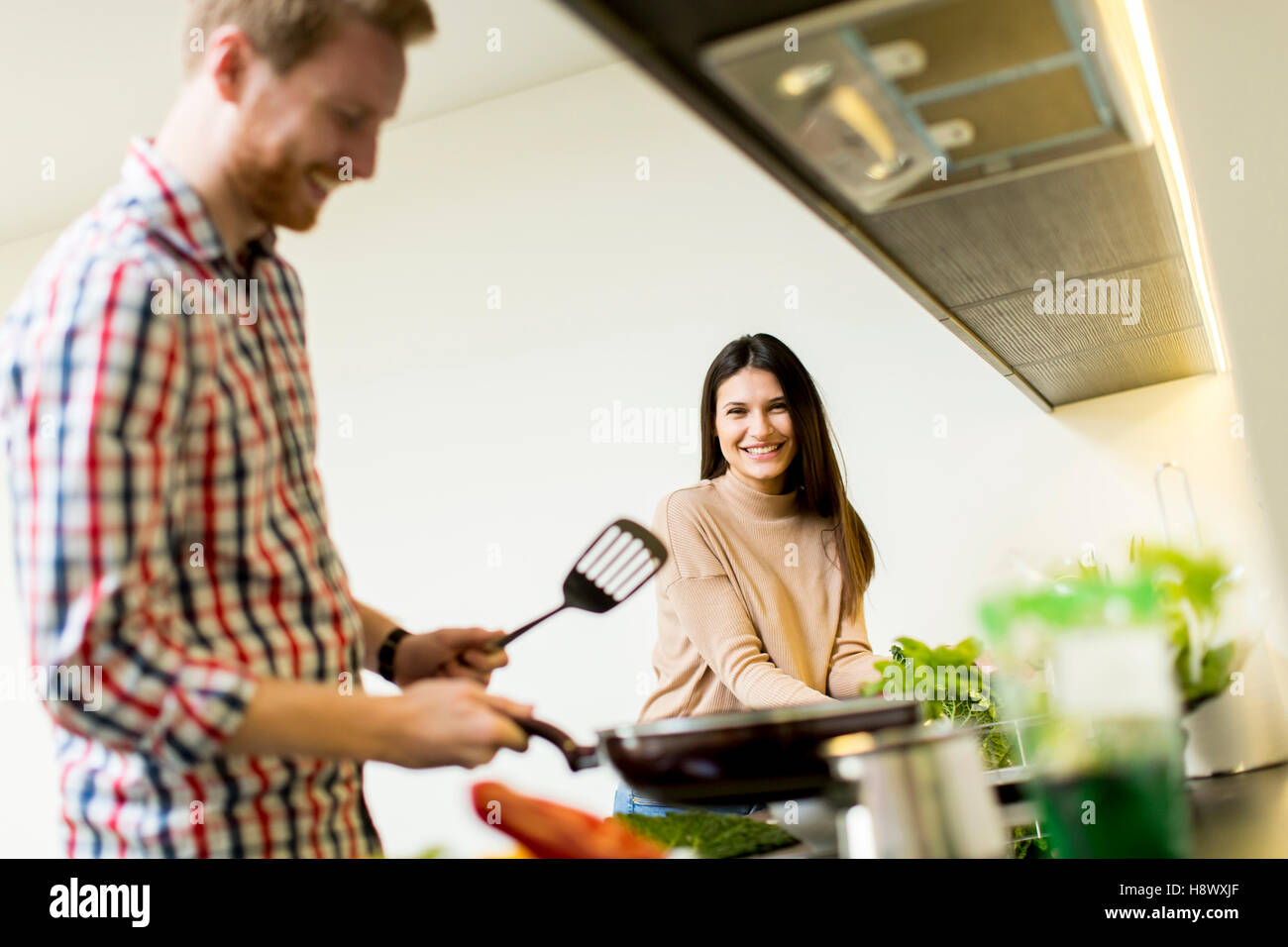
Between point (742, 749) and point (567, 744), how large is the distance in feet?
0.34

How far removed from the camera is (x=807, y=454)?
141 centimetres

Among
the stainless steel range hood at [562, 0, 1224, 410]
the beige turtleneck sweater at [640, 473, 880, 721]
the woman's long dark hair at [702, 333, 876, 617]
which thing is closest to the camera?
the stainless steel range hood at [562, 0, 1224, 410]

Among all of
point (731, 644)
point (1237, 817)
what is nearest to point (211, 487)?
point (1237, 817)

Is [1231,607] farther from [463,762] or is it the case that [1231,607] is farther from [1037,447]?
[1037,447]

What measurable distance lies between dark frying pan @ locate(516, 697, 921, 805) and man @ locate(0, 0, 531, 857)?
6 cm

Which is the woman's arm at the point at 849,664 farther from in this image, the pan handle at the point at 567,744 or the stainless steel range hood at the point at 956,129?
the pan handle at the point at 567,744

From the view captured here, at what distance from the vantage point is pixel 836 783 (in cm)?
44

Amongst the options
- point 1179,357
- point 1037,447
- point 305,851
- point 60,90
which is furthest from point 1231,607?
point 60,90

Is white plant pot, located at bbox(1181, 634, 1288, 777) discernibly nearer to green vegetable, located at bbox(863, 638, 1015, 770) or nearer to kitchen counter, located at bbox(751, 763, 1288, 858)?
kitchen counter, located at bbox(751, 763, 1288, 858)

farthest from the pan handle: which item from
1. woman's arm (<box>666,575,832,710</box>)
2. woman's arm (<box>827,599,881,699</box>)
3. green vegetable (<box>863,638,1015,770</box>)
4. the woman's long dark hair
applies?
the woman's long dark hair

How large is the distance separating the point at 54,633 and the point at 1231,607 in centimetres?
52

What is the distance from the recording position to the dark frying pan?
1.46 ft

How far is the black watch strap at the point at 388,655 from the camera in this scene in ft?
2.33

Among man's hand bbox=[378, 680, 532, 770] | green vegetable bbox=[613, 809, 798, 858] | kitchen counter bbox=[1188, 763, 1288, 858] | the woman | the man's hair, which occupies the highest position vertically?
the man's hair
